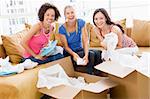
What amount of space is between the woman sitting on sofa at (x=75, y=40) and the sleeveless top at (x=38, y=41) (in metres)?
0.21

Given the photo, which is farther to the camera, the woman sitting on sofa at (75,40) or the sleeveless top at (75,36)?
the sleeveless top at (75,36)

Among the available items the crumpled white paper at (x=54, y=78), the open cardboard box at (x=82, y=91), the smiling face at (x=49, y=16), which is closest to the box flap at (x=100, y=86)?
the open cardboard box at (x=82, y=91)

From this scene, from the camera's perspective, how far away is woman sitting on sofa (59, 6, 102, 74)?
230 centimetres

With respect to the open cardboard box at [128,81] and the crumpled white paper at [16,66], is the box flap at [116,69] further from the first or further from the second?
the crumpled white paper at [16,66]

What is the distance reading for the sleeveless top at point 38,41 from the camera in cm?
227

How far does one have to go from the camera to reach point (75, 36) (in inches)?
96.0

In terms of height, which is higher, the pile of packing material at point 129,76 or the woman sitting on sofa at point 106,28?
the woman sitting on sofa at point 106,28

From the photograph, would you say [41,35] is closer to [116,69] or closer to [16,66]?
[16,66]

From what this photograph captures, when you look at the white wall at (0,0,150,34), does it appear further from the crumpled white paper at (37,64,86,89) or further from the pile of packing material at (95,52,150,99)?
the pile of packing material at (95,52,150,99)

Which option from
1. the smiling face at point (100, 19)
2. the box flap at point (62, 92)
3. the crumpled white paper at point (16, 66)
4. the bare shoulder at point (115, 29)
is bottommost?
the box flap at point (62, 92)

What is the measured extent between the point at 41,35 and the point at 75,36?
0.36 metres

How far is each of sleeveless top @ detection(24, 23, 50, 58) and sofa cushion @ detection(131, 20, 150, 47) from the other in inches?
50.0

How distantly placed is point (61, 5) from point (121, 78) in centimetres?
244

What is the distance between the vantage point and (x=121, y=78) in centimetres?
174
